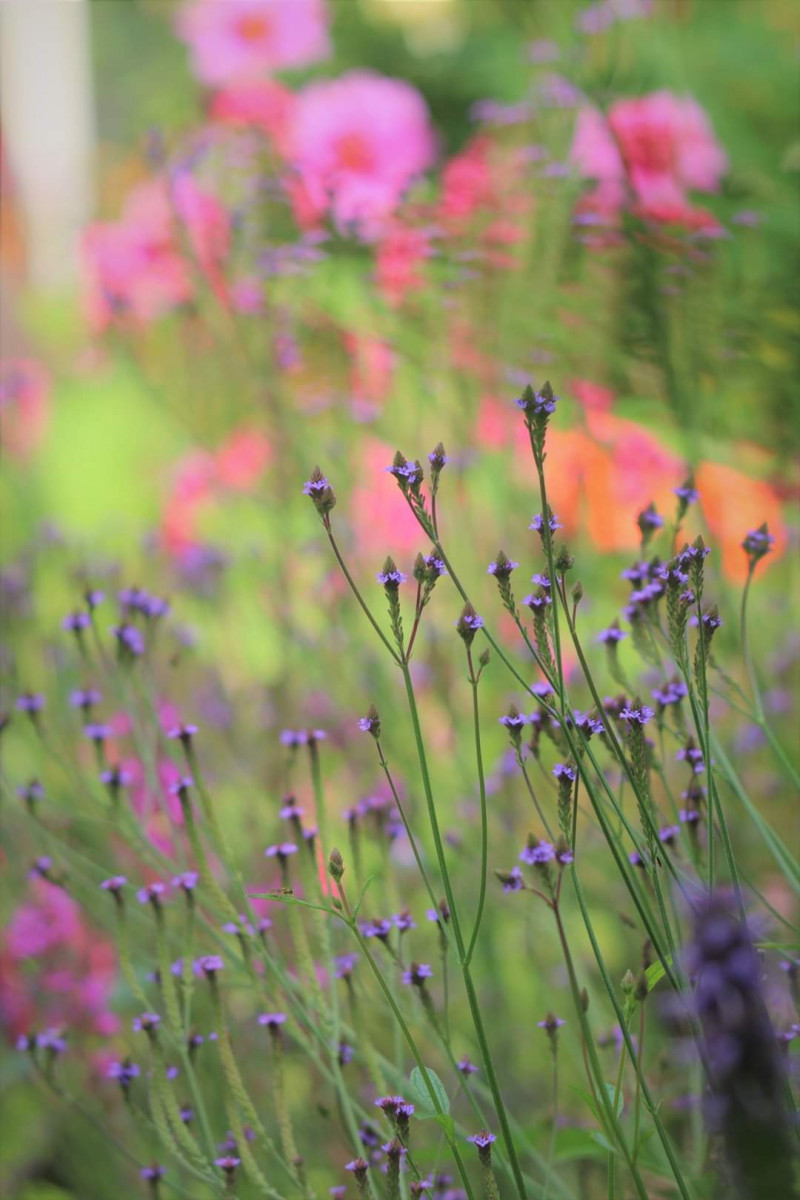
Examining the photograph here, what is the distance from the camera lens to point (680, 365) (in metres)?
1.09

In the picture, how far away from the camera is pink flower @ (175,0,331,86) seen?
185 cm

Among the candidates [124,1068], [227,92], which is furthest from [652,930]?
[227,92]

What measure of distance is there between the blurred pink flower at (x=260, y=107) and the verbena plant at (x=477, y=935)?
652mm

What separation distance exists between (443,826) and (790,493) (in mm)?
496

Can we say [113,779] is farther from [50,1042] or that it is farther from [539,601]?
[539,601]

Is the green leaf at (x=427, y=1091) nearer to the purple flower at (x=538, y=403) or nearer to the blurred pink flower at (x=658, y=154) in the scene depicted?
the purple flower at (x=538, y=403)

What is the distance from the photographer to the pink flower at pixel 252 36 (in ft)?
6.06

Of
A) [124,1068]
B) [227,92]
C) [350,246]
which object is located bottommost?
[124,1068]

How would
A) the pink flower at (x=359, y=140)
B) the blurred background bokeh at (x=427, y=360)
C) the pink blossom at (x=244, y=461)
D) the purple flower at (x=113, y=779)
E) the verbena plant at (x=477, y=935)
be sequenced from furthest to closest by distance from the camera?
the pink blossom at (x=244, y=461), the pink flower at (x=359, y=140), the blurred background bokeh at (x=427, y=360), the purple flower at (x=113, y=779), the verbena plant at (x=477, y=935)

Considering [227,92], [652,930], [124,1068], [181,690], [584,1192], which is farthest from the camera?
[227,92]

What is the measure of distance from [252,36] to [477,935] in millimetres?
1529

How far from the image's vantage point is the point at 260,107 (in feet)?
5.75

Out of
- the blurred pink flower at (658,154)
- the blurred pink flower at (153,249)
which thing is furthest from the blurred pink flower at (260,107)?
the blurred pink flower at (658,154)

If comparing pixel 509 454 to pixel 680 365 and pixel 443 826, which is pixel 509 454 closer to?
pixel 680 365
